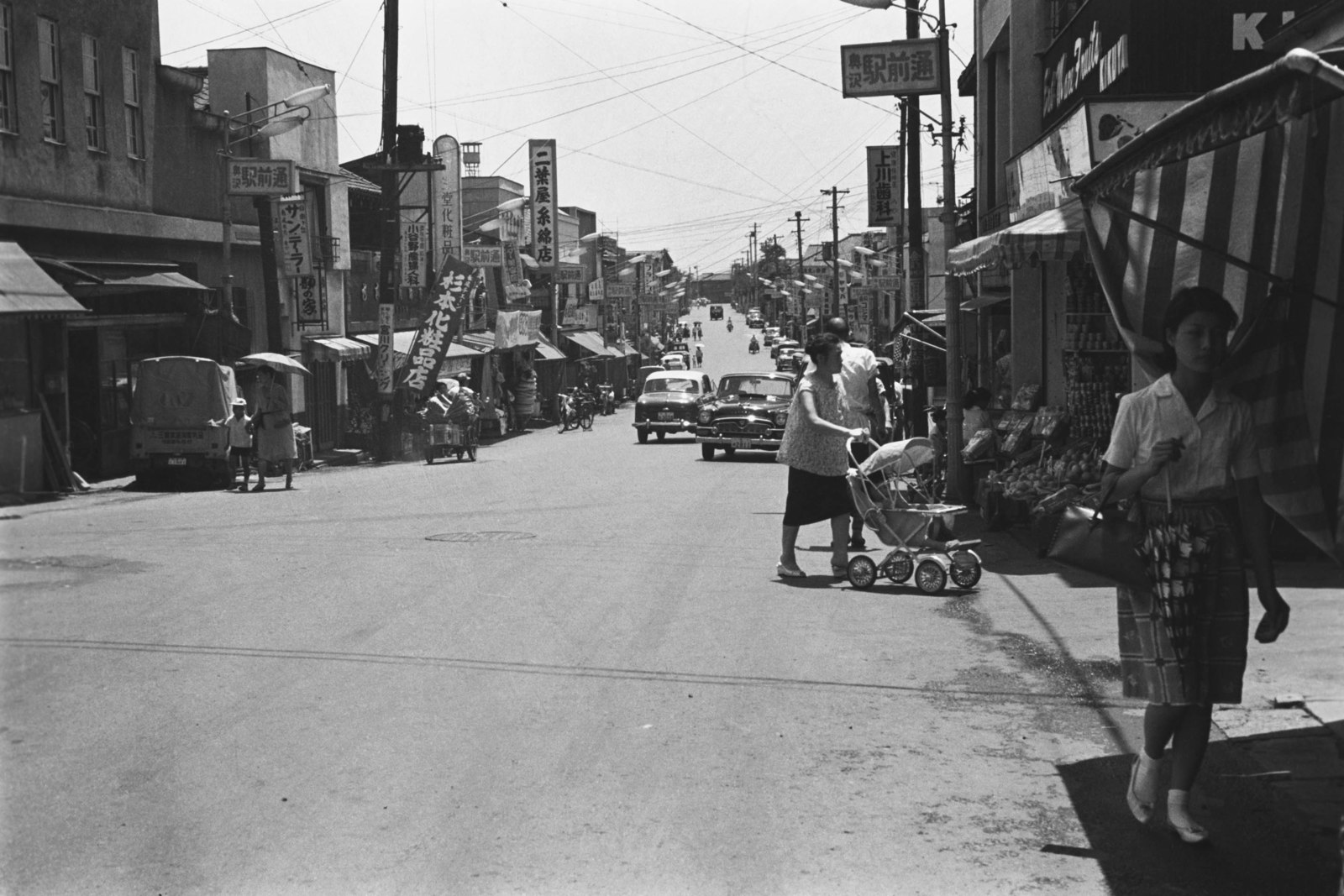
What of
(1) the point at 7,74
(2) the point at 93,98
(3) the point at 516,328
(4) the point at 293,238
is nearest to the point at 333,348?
(4) the point at 293,238

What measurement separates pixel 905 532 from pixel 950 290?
800cm

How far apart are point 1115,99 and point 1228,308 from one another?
929 centimetres

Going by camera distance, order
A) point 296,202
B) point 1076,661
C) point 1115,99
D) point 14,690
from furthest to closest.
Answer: point 296,202 < point 1115,99 < point 1076,661 < point 14,690

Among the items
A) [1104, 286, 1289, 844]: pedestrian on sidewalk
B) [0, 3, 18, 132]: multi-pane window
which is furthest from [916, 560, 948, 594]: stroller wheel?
[0, 3, 18, 132]: multi-pane window

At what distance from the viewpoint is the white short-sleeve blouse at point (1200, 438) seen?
18.5 ft

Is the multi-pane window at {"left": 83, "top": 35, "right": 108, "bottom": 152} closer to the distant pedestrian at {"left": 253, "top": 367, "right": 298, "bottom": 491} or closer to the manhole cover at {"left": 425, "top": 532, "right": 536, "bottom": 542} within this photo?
the distant pedestrian at {"left": 253, "top": 367, "right": 298, "bottom": 491}

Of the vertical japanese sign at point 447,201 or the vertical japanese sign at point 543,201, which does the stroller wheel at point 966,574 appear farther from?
the vertical japanese sign at point 543,201

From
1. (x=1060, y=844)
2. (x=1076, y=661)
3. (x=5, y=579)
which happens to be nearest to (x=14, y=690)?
(x=5, y=579)

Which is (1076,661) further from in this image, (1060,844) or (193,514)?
(193,514)

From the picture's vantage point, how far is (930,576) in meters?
11.5

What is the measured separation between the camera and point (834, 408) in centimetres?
1202

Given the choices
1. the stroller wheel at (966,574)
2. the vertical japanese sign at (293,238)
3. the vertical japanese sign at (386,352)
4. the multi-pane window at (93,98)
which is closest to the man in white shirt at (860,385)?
the stroller wheel at (966,574)

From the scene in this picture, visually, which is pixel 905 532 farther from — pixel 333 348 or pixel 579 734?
→ pixel 333 348

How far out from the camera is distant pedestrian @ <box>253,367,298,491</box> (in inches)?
918
